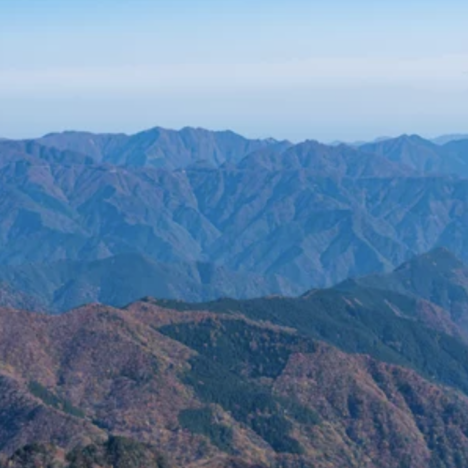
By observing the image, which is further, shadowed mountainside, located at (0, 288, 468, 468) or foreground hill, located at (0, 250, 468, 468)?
shadowed mountainside, located at (0, 288, 468, 468)

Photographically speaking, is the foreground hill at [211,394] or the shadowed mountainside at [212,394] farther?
the shadowed mountainside at [212,394]

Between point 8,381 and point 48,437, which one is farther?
point 8,381

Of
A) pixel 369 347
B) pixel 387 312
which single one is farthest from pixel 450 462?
pixel 387 312

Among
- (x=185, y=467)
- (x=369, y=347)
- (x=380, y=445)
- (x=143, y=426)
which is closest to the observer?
(x=185, y=467)

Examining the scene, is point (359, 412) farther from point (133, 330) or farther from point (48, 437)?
point (48, 437)

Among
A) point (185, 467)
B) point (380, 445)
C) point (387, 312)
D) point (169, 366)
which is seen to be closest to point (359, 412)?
point (380, 445)

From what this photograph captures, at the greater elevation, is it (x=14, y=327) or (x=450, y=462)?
(x=14, y=327)

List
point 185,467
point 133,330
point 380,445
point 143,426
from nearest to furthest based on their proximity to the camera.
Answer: point 185,467, point 143,426, point 380,445, point 133,330
